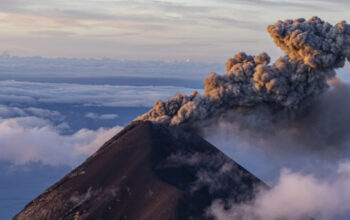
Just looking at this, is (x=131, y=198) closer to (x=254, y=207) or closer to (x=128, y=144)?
(x=128, y=144)

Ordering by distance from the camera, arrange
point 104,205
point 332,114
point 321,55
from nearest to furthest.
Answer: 1. point 104,205
2. point 321,55
3. point 332,114

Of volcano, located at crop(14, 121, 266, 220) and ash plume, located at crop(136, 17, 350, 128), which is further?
ash plume, located at crop(136, 17, 350, 128)

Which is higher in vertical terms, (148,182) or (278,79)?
(278,79)

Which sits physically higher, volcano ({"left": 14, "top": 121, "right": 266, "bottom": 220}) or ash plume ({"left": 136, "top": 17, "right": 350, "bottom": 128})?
ash plume ({"left": 136, "top": 17, "right": 350, "bottom": 128})

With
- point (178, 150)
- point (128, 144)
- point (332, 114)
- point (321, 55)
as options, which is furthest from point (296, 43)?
point (128, 144)
